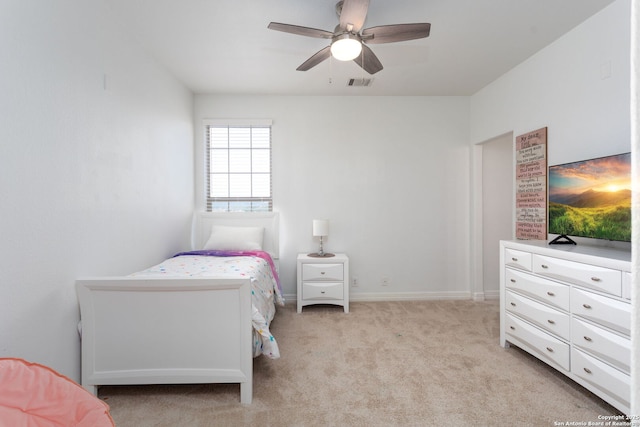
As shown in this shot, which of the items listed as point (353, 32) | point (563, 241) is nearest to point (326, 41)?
point (353, 32)

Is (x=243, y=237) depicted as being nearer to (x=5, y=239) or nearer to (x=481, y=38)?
(x=5, y=239)

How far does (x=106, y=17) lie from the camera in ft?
7.44

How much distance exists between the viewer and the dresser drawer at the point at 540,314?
2.02 meters

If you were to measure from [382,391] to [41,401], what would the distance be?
5.59 ft

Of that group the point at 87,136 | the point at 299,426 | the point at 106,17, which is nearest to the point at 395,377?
the point at 299,426

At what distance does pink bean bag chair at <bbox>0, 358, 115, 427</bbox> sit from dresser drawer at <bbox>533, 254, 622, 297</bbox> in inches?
94.6

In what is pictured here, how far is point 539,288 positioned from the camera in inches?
87.2

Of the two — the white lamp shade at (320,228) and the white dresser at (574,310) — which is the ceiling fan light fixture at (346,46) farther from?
the white lamp shade at (320,228)

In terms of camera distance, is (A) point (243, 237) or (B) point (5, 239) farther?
(A) point (243, 237)

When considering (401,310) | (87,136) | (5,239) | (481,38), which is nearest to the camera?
(5,239)

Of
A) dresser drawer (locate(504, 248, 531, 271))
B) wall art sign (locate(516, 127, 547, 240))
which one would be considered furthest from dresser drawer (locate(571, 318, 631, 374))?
wall art sign (locate(516, 127, 547, 240))

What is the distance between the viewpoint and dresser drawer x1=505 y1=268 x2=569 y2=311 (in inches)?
80.0

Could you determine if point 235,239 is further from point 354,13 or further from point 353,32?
point 354,13

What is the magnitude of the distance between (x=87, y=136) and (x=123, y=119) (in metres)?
0.47
